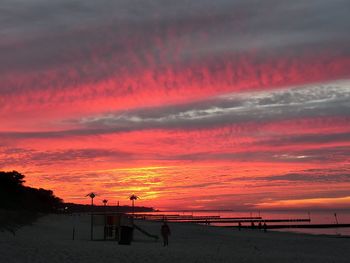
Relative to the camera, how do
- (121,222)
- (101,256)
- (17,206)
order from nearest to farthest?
1. (101,256)
2. (121,222)
3. (17,206)

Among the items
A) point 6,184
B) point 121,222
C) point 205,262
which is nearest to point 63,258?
point 205,262

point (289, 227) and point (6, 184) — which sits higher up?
point (6, 184)

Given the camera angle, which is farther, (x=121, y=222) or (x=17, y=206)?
(x=17, y=206)

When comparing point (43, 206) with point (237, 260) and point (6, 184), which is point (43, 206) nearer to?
point (6, 184)

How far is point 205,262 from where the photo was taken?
24.8 m

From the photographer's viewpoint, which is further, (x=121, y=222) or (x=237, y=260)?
(x=121, y=222)

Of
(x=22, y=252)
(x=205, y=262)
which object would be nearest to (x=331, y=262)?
(x=205, y=262)

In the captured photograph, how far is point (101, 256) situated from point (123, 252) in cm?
285

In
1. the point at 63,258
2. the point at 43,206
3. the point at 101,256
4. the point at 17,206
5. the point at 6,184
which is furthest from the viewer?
the point at 43,206

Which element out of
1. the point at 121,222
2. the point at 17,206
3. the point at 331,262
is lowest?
the point at 331,262

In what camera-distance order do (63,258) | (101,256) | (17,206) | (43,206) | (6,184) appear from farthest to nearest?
(43,206) → (6,184) → (17,206) → (101,256) → (63,258)

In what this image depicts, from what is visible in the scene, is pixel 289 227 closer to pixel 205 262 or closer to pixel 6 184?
pixel 6 184

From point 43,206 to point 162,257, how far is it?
128 meters

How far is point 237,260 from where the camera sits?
2664 cm
